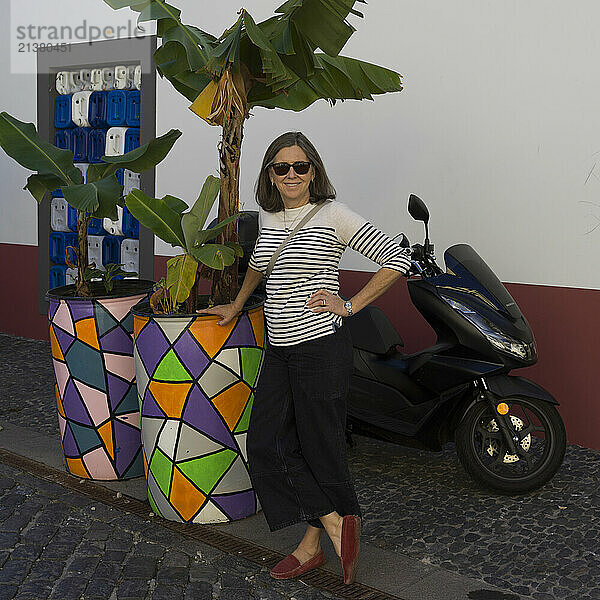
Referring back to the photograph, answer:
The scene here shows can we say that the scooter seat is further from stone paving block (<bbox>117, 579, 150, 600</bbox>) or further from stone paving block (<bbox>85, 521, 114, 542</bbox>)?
stone paving block (<bbox>117, 579, 150, 600</bbox>)

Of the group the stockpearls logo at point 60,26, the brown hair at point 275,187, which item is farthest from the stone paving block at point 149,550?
the stockpearls logo at point 60,26

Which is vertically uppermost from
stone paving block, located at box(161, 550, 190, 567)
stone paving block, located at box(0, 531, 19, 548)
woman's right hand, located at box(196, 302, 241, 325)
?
woman's right hand, located at box(196, 302, 241, 325)

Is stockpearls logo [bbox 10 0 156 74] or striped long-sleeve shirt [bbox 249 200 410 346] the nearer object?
striped long-sleeve shirt [bbox 249 200 410 346]

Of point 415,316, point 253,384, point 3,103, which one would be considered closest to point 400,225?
point 415,316

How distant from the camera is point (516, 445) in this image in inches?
201

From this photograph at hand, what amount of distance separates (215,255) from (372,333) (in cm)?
126

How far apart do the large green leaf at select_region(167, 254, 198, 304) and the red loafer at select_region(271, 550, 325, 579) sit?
1375 mm

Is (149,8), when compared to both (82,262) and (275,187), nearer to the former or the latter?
(275,187)

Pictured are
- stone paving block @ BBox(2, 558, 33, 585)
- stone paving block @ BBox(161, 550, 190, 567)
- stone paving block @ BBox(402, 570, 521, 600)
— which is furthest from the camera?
stone paving block @ BBox(161, 550, 190, 567)

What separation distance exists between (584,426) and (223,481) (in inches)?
97.8

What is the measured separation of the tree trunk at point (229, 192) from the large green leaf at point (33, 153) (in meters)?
0.95

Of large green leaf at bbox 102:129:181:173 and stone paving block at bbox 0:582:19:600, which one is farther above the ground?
large green leaf at bbox 102:129:181:173

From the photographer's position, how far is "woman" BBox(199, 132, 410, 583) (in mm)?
4191

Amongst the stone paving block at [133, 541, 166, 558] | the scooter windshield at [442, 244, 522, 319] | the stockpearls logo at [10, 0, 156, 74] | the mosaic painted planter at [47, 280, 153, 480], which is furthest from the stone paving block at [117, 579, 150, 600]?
the stockpearls logo at [10, 0, 156, 74]
